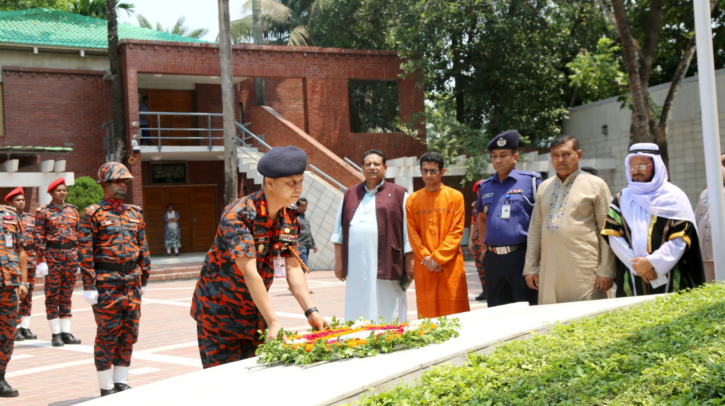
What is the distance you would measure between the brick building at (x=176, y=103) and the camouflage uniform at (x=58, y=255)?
1124 cm

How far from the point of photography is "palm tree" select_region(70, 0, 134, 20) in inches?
1251

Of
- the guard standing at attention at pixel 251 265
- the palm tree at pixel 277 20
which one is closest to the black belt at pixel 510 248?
the guard standing at attention at pixel 251 265

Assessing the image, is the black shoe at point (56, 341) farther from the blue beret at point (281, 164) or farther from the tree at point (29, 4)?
the tree at point (29, 4)

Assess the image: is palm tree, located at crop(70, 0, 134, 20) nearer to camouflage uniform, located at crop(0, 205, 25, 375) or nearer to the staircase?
the staircase

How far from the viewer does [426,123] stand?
24.2 metres

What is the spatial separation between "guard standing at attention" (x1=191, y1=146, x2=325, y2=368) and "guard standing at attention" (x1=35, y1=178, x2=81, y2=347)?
5714 millimetres

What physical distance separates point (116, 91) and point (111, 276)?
53.1ft

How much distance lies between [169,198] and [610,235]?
21725 millimetres

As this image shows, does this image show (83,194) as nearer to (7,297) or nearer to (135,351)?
(135,351)

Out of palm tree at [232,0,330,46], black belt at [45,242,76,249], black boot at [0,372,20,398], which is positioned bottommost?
black boot at [0,372,20,398]

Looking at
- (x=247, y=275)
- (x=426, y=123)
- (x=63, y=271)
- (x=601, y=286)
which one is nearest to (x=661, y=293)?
(x=601, y=286)

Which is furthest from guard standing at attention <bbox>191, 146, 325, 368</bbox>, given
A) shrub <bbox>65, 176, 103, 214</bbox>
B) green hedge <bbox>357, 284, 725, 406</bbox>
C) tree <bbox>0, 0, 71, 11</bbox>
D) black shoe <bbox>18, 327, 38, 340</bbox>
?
tree <bbox>0, 0, 71, 11</bbox>

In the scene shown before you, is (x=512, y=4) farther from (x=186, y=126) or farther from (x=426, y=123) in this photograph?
(x=186, y=126)

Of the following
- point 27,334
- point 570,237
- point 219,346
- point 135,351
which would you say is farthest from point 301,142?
point 219,346
